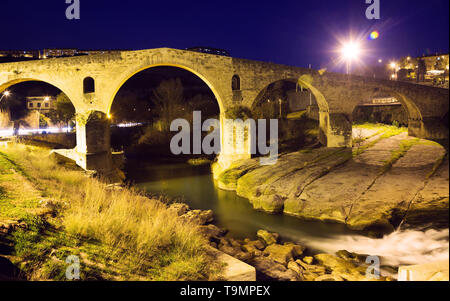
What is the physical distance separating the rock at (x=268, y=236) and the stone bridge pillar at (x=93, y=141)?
32.7ft

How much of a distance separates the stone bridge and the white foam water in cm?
901

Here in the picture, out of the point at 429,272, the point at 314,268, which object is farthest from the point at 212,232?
the point at 429,272

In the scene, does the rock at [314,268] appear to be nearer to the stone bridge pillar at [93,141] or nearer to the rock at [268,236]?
the rock at [268,236]

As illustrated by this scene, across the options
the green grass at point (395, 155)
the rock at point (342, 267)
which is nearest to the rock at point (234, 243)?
the rock at point (342, 267)

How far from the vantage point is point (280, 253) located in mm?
7855

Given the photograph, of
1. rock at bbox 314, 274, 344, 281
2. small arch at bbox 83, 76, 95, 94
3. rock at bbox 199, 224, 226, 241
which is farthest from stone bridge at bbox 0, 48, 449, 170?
rock at bbox 314, 274, 344, 281

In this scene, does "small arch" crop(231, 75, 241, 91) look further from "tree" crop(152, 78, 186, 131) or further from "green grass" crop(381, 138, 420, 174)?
"tree" crop(152, 78, 186, 131)

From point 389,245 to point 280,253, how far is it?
3.06 m

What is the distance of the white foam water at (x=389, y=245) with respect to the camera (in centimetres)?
739

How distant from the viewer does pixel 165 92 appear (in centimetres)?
3331

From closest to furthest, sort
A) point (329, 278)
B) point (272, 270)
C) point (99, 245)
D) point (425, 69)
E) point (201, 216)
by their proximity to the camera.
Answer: point (99, 245), point (329, 278), point (272, 270), point (201, 216), point (425, 69)

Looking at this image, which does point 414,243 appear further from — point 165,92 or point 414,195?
point 165,92

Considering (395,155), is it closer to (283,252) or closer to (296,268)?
(283,252)
